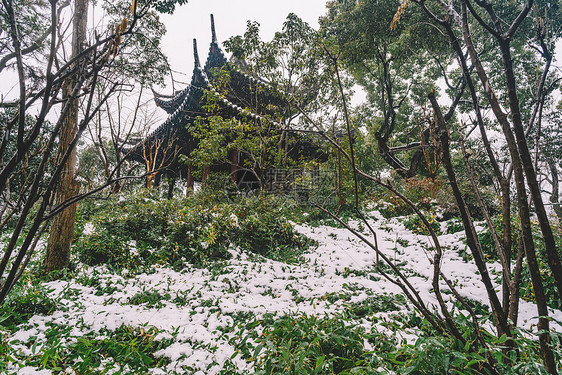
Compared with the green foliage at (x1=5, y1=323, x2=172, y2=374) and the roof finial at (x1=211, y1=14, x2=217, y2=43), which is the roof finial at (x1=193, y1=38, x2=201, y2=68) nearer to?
the roof finial at (x1=211, y1=14, x2=217, y2=43)

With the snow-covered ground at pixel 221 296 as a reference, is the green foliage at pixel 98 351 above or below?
below

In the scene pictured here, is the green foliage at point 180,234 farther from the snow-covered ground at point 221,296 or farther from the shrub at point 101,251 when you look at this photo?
the snow-covered ground at point 221,296

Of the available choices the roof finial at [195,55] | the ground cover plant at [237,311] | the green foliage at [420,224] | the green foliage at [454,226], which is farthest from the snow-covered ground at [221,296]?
the roof finial at [195,55]

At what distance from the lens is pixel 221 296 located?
279 centimetres

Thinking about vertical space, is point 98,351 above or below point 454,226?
below

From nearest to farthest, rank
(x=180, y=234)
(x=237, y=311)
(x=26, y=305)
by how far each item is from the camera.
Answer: (x=26, y=305) → (x=237, y=311) → (x=180, y=234)

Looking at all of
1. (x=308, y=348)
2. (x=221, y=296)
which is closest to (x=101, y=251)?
(x=221, y=296)

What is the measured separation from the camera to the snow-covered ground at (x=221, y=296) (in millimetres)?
1953

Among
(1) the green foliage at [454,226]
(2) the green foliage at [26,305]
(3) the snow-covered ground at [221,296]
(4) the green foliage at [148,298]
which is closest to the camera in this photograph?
(3) the snow-covered ground at [221,296]

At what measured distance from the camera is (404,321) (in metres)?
2.15

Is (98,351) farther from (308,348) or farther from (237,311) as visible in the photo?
(308,348)

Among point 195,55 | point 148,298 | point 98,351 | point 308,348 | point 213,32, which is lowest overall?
point 98,351

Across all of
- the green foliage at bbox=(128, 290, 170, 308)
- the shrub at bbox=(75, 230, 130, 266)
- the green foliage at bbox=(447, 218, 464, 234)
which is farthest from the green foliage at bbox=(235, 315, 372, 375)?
the green foliage at bbox=(447, 218, 464, 234)

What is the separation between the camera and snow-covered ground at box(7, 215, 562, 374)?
195cm
